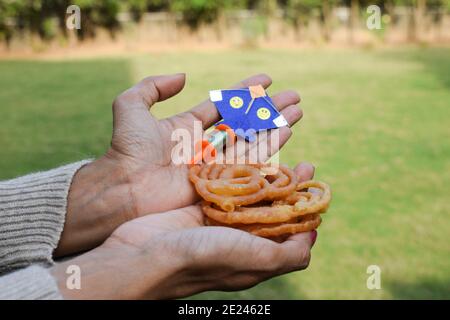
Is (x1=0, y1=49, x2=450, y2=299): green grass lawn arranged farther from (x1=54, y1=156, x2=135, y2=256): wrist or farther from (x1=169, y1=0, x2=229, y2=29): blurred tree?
(x1=169, y1=0, x2=229, y2=29): blurred tree

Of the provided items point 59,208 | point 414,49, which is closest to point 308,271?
point 59,208

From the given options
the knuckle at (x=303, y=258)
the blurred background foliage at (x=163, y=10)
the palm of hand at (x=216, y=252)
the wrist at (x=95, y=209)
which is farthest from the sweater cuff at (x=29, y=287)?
the blurred background foliage at (x=163, y=10)

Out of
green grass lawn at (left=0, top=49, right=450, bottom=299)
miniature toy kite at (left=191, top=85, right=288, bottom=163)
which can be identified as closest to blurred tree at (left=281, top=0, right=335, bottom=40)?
green grass lawn at (left=0, top=49, right=450, bottom=299)

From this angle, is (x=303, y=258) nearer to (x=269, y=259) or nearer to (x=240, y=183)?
(x=269, y=259)

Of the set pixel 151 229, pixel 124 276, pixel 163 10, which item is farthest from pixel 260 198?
pixel 163 10

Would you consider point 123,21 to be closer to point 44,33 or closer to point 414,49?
point 44,33

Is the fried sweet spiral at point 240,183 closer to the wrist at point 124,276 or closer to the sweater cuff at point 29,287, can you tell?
the wrist at point 124,276
